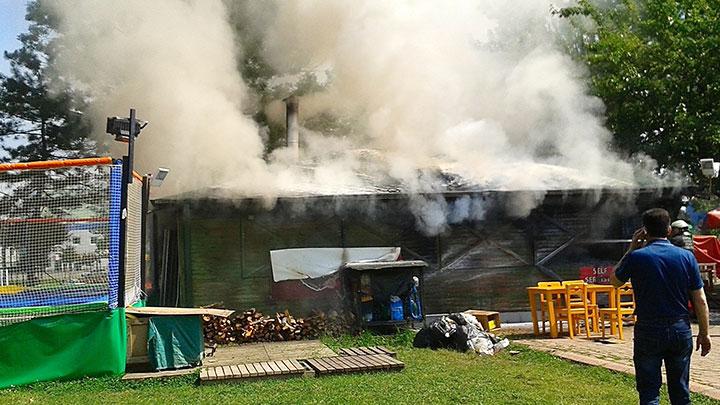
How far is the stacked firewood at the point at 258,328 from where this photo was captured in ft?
38.1

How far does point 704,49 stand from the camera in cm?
1711

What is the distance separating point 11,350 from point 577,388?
6.05 m

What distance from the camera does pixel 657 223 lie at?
198 inches

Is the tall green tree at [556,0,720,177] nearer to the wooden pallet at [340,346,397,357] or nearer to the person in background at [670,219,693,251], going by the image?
the person in background at [670,219,693,251]

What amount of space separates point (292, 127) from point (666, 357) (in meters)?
11.9

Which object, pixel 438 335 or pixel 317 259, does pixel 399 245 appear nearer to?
pixel 317 259

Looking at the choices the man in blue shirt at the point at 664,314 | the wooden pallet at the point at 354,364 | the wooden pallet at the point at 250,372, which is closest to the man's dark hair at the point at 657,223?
the man in blue shirt at the point at 664,314

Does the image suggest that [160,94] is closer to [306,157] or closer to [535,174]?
[306,157]

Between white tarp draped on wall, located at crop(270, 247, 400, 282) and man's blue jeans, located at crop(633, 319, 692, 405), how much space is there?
7.79m

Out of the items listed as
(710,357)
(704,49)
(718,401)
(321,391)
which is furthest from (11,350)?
(704,49)

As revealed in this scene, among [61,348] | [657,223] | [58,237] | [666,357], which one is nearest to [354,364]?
[61,348]

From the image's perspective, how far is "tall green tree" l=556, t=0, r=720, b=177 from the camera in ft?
57.0

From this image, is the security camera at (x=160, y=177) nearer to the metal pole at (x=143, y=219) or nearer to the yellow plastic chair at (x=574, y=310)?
the metal pole at (x=143, y=219)

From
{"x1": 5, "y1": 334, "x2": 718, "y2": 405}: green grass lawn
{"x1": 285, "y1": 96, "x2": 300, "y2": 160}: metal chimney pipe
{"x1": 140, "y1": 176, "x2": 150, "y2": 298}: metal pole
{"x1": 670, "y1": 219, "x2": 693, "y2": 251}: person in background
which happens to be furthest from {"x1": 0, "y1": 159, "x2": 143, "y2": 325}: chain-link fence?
{"x1": 670, "y1": 219, "x2": 693, "y2": 251}: person in background
